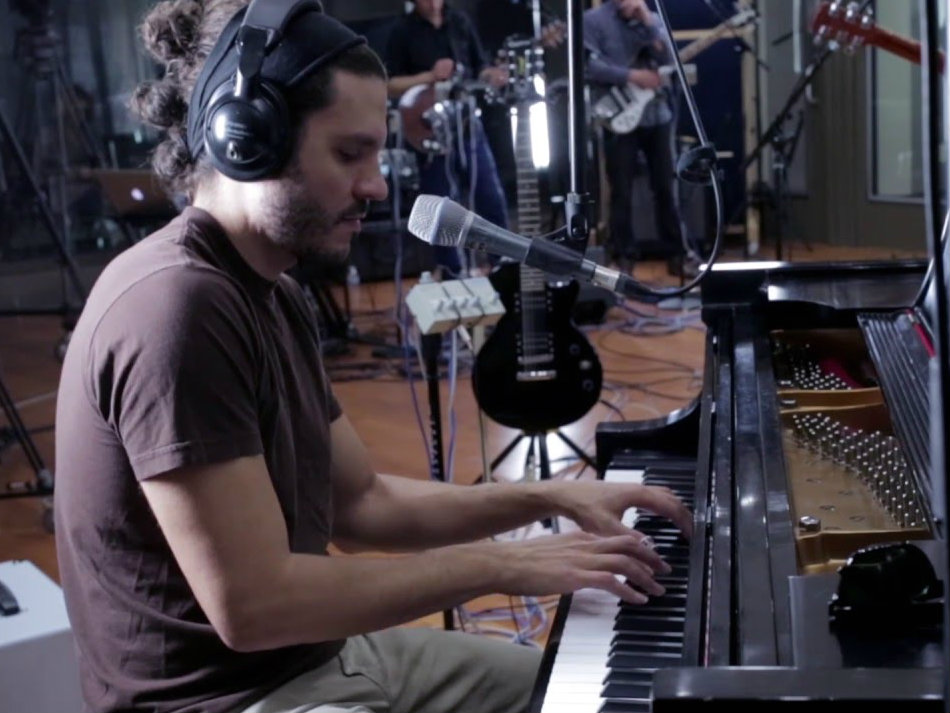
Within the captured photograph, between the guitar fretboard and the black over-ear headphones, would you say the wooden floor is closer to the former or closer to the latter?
the guitar fretboard

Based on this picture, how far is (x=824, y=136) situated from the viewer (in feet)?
26.4

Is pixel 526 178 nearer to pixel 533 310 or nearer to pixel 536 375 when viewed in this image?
pixel 533 310

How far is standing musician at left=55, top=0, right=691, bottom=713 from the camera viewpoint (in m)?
1.20

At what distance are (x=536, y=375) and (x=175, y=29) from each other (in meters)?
1.85

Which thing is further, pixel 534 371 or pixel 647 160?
pixel 647 160

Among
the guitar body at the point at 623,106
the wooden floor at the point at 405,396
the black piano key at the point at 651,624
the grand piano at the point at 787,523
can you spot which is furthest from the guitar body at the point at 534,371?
the guitar body at the point at 623,106

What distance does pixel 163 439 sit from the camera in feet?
3.87

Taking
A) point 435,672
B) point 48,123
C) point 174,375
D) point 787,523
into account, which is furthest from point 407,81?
point 787,523

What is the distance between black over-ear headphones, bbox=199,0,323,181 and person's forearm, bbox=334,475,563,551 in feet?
1.83

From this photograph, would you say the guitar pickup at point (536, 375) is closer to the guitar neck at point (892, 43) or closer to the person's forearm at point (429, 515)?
the person's forearm at point (429, 515)

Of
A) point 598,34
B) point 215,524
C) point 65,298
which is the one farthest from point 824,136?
point 215,524

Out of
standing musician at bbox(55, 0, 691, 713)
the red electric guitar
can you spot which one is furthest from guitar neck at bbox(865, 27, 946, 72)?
standing musician at bbox(55, 0, 691, 713)

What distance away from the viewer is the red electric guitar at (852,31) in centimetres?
430

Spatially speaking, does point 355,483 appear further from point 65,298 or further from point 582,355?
point 65,298
